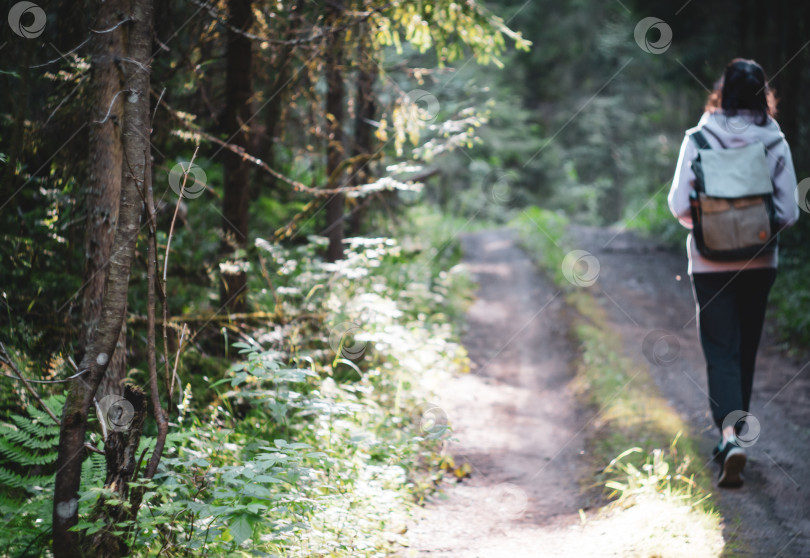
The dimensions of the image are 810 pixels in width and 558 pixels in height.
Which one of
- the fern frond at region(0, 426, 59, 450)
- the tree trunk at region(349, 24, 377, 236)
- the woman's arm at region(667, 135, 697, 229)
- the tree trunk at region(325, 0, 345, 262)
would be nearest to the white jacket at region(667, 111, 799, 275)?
the woman's arm at region(667, 135, 697, 229)

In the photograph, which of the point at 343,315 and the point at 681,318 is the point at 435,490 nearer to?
the point at 343,315

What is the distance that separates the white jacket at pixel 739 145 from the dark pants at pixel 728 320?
2.8 inches

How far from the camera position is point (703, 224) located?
3547mm

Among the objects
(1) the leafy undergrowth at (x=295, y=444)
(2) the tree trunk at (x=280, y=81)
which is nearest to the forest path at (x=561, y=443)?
(1) the leafy undergrowth at (x=295, y=444)

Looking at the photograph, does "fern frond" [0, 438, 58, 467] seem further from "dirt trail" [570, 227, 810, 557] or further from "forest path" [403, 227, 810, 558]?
"dirt trail" [570, 227, 810, 557]

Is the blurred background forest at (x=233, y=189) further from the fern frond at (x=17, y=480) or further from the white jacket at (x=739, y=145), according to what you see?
the white jacket at (x=739, y=145)

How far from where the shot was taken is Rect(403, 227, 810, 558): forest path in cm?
313

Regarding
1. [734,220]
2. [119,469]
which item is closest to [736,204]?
[734,220]

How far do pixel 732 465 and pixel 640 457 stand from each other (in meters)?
0.77

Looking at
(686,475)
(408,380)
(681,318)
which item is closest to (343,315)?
(408,380)

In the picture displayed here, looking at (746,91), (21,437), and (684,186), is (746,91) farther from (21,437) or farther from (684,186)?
(21,437)

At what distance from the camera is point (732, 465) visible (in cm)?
342

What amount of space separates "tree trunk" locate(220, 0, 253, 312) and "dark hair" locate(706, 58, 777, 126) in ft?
12.4

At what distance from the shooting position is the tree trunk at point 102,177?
10.5ft
